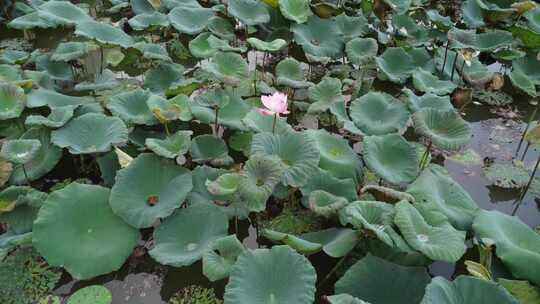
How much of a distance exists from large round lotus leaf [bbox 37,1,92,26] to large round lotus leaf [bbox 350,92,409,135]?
2.64m

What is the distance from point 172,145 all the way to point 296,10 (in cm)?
244

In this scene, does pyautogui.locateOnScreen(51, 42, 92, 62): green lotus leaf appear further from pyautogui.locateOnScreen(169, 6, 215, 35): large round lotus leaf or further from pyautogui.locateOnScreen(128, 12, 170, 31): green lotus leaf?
pyautogui.locateOnScreen(169, 6, 215, 35): large round lotus leaf

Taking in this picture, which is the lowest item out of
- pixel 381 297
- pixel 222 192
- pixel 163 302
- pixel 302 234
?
pixel 163 302

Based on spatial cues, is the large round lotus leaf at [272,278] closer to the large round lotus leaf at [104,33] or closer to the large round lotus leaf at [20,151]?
the large round lotus leaf at [20,151]

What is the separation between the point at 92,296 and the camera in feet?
7.68

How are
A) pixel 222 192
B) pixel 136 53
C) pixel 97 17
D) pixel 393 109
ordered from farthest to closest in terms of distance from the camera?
pixel 97 17, pixel 136 53, pixel 393 109, pixel 222 192

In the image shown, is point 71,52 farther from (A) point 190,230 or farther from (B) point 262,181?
(B) point 262,181

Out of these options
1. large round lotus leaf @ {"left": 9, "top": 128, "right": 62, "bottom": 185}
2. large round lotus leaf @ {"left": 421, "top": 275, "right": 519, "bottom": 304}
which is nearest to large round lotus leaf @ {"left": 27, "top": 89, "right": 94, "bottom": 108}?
large round lotus leaf @ {"left": 9, "top": 128, "right": 62, "bottom": 185}

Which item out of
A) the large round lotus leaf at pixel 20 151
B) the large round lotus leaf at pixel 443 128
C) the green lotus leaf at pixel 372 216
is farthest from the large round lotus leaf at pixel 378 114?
the large round lotus leaf at pixel 20 151

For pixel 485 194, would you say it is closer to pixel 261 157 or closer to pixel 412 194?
pixel 412 194

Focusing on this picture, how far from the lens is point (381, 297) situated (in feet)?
7.00

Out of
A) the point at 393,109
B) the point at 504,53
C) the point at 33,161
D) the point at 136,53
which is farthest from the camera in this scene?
the point at 504,53

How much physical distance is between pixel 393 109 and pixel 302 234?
120cm

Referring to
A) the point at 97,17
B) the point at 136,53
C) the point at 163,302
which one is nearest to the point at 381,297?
the point at 163,302
